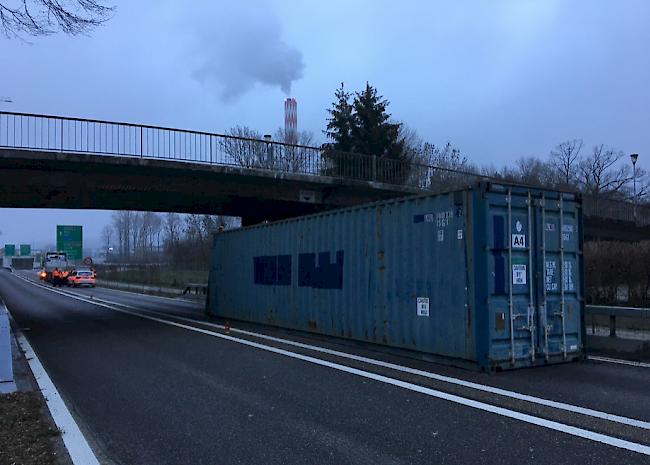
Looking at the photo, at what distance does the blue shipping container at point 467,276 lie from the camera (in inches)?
387

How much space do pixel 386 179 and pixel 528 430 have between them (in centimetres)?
1846

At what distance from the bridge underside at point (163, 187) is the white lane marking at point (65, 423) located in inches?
351

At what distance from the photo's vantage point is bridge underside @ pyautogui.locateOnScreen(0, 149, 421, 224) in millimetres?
18562

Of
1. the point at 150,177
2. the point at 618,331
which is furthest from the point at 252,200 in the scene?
the point at 618,331

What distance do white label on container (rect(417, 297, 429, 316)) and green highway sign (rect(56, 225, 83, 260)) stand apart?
62.4 m

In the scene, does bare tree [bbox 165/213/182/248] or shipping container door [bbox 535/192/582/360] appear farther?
bare tree [bbox 165/213/182/248]

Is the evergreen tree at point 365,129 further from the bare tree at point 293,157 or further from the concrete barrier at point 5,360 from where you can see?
the concrete barrier at point 5,360

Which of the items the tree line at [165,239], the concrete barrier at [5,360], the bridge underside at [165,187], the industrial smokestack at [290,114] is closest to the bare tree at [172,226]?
the tree line at [165,239]

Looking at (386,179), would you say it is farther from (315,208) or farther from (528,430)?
(528,430)

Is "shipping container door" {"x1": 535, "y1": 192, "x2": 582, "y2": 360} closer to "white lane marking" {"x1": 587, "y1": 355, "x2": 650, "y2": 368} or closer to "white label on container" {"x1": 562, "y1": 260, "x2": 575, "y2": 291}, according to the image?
"white label on container" {"x1": 562, "y1": 260, "x2": 575, "y2": 291}

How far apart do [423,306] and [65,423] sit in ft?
20.6

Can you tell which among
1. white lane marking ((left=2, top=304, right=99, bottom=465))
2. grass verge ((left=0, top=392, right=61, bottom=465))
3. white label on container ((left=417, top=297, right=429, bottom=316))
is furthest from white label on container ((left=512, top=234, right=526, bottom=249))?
grass verge ((left=0, top=392, right=61, bottom=465))

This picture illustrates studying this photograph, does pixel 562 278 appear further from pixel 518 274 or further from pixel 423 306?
pixel 423 306

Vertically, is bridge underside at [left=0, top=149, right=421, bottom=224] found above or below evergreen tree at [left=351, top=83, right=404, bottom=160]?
below
